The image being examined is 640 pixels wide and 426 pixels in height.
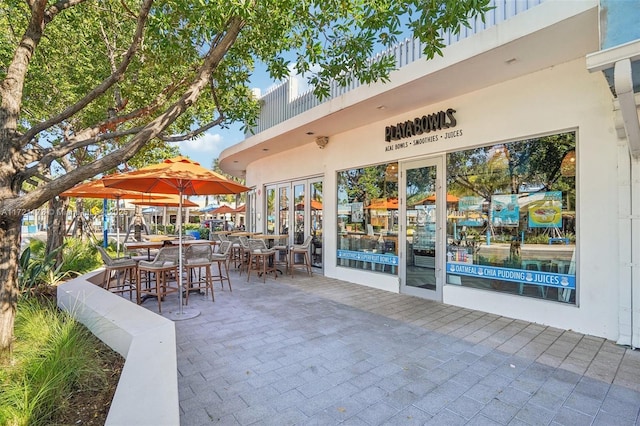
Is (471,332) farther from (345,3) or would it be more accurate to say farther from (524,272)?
(345,3)

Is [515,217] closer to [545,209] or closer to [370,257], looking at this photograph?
[545,209]

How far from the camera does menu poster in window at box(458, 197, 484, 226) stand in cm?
523

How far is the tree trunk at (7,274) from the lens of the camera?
9.36 ft

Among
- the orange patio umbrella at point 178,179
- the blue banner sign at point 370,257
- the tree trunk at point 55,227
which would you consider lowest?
the blue banner sign at point 370,257

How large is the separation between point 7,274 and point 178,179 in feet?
7.61

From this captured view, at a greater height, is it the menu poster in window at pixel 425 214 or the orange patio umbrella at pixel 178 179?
the orange patio umbrella at pixel 178 179

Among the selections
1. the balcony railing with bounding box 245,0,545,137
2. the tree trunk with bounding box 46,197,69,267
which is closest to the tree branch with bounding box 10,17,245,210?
the balcony railing with bounding box 245,0,545,137

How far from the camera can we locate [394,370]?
309cm

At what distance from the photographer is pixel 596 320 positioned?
159 inches

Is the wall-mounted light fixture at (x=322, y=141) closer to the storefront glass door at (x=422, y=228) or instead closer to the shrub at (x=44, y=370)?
the storefront glass door at (x=422, y=228)

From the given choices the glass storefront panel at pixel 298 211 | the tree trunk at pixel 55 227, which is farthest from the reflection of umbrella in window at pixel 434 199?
the tree trunk at pixel 55 227

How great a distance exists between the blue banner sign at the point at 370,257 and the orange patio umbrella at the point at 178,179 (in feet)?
10.1

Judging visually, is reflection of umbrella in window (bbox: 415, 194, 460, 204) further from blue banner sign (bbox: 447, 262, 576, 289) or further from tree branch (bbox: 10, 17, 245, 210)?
tree branch (bbox: 10, 17, 245, 210)

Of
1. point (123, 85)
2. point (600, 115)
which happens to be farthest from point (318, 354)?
point (123, 85)
